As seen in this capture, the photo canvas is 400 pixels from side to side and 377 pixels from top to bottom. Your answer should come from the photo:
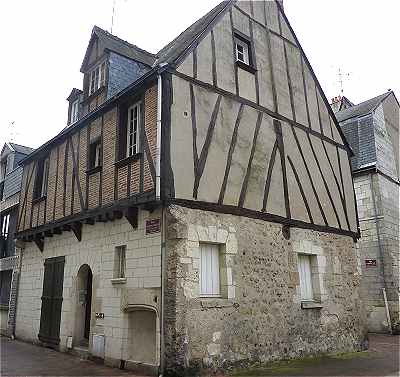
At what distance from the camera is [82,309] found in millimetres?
8812

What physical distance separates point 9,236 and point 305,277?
10207mm

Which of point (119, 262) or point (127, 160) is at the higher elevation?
point (127, 160)

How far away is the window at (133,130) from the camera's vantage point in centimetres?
791

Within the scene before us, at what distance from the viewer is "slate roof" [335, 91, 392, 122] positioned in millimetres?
14766

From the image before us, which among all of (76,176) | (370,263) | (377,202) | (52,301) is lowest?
(52,301)

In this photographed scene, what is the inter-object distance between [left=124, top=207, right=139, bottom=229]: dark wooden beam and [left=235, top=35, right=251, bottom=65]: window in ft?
14.9

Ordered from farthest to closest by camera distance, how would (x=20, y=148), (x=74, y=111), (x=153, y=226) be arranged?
1. (x=20, y=148)
2. (x=74, y=111)
3. (x=153, y=226)

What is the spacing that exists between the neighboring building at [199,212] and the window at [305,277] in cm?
5

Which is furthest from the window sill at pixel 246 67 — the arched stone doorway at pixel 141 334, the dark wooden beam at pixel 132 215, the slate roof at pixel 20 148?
the slate roof at pixel 20 148

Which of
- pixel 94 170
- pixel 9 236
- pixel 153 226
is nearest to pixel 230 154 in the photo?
pixel 153 226

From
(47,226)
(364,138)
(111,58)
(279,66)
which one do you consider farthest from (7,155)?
(364,138)

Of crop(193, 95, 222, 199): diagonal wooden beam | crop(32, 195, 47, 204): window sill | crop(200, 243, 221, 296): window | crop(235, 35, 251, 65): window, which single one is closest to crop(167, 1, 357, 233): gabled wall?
crop(193, 95, 222, 199): diagonal wooden beam

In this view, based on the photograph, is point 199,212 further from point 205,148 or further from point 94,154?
point 94,154

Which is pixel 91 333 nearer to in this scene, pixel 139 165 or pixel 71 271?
pixel 71 271
